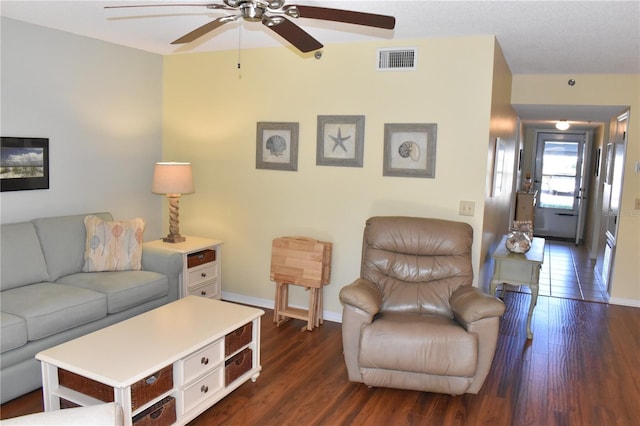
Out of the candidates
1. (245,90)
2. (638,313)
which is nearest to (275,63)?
(245,90)

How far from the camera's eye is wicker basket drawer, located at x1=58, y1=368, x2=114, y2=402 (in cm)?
243

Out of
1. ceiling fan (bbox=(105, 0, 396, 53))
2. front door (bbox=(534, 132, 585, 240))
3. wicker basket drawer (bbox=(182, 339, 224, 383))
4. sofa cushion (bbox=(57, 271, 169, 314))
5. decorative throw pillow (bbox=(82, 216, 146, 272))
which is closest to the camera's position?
ceiling fan (bbox=(105, 0, 396, 53))

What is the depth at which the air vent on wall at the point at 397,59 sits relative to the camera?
13.3 feet

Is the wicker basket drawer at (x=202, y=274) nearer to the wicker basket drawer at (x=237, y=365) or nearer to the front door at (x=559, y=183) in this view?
the wicker basket drawer at (x=237, y=365)

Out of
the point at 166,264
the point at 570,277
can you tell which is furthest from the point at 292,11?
the point at 570,277

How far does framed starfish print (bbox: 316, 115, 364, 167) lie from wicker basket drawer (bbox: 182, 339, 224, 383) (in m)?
2.02

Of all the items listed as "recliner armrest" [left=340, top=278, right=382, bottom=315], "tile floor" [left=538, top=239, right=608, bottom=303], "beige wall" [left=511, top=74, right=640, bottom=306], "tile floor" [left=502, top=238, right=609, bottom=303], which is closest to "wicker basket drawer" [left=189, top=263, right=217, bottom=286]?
"recliner armrest" [left=340, top=278, right=382, bottom=315]

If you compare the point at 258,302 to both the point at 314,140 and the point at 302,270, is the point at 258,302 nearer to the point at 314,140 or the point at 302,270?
the point at 302,270

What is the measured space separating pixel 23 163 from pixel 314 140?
230 centimetres

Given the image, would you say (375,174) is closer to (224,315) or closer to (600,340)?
(224,315)

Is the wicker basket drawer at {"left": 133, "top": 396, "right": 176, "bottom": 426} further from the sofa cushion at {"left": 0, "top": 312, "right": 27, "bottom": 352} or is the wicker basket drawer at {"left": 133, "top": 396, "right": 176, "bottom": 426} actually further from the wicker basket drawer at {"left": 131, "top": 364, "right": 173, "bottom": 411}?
the sofa cushion at {"left": 0, "top": 312, "right": 27, "bottom": 352}

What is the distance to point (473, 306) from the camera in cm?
309

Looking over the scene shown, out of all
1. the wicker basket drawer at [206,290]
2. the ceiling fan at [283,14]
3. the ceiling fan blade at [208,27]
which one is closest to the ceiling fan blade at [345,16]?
the ceiling fan at [283,14]

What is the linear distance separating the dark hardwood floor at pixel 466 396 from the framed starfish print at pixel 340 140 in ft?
4.72
